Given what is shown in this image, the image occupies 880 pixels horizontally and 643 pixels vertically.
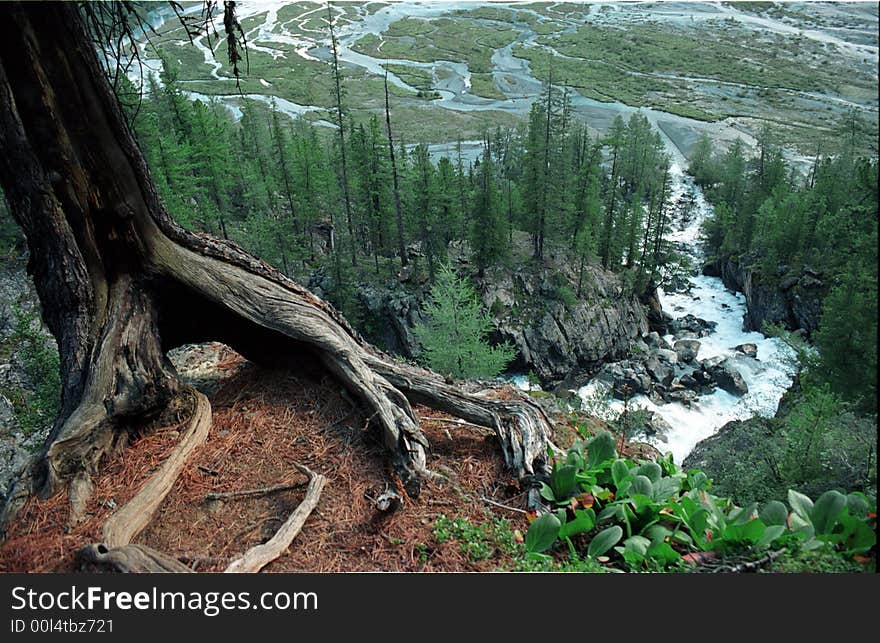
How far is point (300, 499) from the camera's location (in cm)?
461

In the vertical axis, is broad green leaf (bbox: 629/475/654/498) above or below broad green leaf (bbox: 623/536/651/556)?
below

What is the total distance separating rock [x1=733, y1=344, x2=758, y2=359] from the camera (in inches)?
1284

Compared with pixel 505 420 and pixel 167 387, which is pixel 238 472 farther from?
pixel 505 420

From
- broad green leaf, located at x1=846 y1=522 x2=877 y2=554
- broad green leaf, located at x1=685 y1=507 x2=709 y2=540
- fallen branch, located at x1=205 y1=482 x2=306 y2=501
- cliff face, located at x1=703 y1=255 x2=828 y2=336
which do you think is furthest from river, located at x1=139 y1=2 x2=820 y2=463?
broad green leaf, located at x1=846 y1=522 x2=877 y2=554

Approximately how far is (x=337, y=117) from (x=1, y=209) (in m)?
22.1

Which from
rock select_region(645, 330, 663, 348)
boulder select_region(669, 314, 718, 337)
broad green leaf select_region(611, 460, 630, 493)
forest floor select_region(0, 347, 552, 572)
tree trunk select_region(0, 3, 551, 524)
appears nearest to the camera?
forest floor select_region(0, 347, 552, 572)

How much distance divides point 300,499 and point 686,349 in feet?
109

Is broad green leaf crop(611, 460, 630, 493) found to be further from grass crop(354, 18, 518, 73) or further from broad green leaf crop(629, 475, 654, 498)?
grass crop(354, 18, 518, 73)

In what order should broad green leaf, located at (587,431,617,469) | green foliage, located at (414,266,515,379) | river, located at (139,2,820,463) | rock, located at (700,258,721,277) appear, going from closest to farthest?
broad green leaf, located at (587,431,617,469) → green foliage, located at (414,266,515,379) → river, located at (139,2,820,463) → rock, located at (700,258,721,277)

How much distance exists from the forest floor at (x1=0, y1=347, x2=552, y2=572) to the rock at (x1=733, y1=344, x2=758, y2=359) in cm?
3261

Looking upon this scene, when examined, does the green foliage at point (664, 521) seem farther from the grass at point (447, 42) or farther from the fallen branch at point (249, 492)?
the grass at point (447, 42)

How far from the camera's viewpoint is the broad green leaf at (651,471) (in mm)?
4895

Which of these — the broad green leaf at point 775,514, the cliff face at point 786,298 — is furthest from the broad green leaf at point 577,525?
the cliff face at point 786,298

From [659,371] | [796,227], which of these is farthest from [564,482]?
[796,227]
